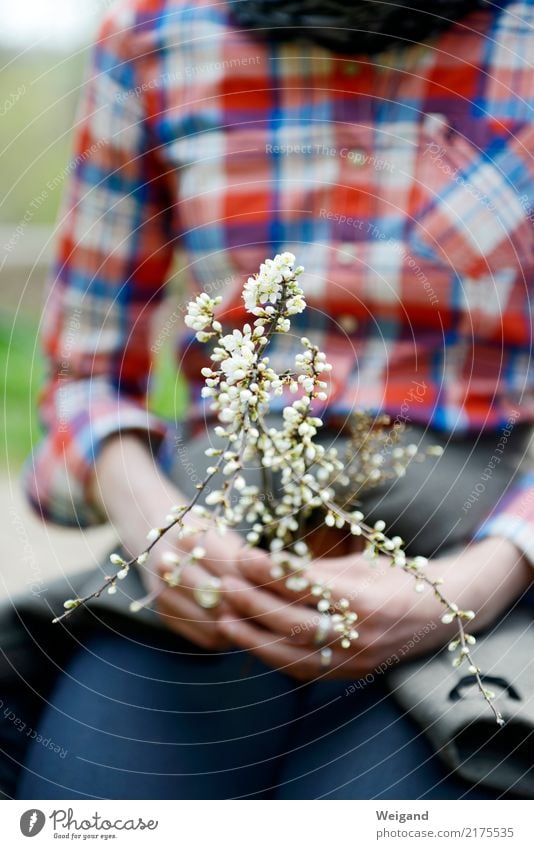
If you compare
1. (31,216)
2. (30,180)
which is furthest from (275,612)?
(30,180)

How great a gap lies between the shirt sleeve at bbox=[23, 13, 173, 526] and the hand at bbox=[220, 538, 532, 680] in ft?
0.41

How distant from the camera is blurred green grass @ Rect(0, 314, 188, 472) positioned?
47.3 inches

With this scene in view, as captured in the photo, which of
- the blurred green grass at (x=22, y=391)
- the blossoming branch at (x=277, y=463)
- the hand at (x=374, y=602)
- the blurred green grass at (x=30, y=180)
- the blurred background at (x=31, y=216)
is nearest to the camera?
the blossoming branch at (x=277, y=463)

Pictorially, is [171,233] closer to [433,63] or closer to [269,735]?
[433,63]

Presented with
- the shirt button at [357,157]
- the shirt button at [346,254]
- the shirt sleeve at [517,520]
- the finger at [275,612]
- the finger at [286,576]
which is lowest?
the finger at [275,612]

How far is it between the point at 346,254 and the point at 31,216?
27.8 inches

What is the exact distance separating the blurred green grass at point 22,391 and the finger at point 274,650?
2.33 feet

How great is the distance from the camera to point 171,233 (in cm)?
51

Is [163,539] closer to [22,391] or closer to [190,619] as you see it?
[190,619]

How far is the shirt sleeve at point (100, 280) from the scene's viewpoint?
0.49 meters

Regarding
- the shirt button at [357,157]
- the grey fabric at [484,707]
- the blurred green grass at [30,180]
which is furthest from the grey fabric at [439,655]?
the blurred green grass at [30,180]

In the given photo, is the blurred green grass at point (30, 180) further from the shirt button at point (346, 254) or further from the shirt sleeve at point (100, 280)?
the shirt button at point (346, 254)

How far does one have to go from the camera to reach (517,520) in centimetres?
43

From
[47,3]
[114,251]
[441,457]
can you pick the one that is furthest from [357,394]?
[47,3]
